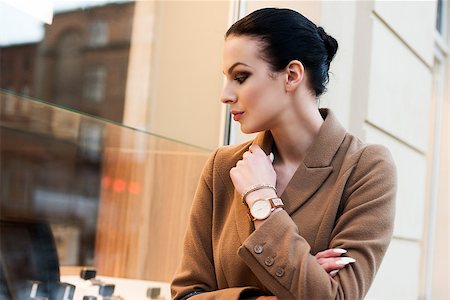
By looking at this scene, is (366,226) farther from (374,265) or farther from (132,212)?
(132,212)

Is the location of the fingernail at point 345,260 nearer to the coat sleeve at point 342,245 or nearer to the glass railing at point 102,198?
the coat sleeve at point 342,245

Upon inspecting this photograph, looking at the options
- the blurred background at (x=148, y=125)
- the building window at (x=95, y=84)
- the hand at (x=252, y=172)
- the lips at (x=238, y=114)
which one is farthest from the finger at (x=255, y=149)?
the building window at (x=95, y=84)

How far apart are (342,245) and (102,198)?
3.83 ft

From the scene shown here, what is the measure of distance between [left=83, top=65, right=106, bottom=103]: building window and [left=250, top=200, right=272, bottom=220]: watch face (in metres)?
1.89

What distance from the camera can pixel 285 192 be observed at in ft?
5.97

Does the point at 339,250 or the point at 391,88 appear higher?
the point at 391,88

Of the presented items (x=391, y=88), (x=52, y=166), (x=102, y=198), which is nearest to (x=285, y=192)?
(x=102, y=198)

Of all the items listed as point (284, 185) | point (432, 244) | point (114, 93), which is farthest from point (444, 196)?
point (284, 185)

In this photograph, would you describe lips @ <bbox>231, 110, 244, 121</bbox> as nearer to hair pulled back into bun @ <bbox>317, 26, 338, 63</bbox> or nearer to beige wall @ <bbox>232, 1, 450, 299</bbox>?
hair pulled back into bun @ <bbox>317, 26, 338, 63</bbox>

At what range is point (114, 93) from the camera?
3518mm

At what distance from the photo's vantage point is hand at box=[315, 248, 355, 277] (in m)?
1.63

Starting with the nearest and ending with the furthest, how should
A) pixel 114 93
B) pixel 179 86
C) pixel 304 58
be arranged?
pixel 304 58 → pixel 179 86 → pixel 114 93

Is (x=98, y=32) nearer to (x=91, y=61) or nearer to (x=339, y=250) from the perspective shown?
(x=91, y=61)

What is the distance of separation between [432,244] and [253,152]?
432cm
